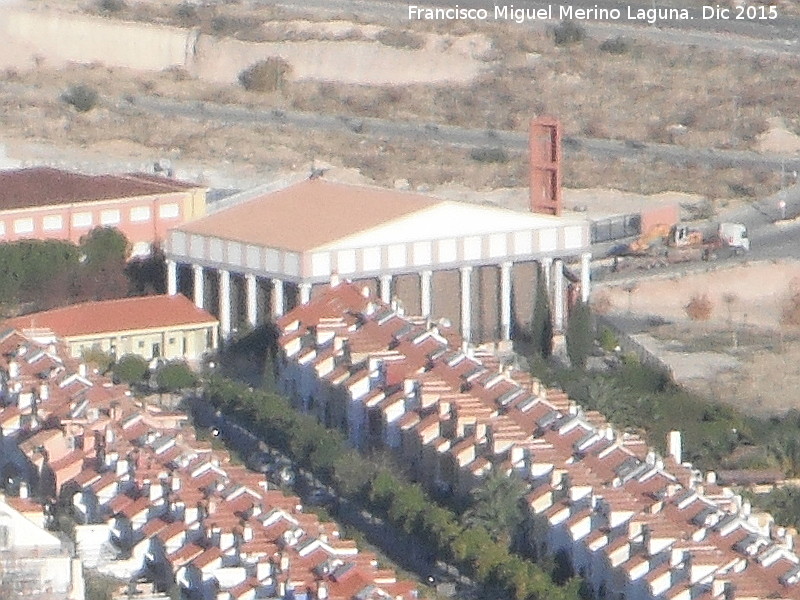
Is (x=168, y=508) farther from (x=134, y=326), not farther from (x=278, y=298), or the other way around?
(x=278, y=298)

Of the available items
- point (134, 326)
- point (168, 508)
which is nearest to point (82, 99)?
point (134, 326)

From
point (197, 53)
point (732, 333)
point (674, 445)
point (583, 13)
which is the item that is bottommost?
point (732, 333)

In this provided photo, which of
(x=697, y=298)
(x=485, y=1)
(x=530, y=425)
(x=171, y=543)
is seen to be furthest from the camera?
(x=485, y=1)

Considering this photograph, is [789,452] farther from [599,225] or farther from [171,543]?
[599,225]

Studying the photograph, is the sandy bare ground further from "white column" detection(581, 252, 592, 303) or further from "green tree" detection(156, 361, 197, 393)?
"green tree" detection(156, 361, 197, 393)

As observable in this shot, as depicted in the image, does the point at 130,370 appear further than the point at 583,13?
No

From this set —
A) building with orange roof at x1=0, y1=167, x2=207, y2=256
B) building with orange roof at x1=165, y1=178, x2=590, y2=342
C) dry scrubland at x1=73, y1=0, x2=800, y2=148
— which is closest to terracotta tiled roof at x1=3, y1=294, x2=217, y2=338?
building with orange roof at x1=165, y1=178, x2=590, y2=342

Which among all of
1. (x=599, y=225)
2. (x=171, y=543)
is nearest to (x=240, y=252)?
(x=599, y=225)

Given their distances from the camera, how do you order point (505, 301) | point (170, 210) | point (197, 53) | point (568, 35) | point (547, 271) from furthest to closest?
point (568, 35), point (197, 53), point (170, 210), point (547, 271), point (505, 301)
